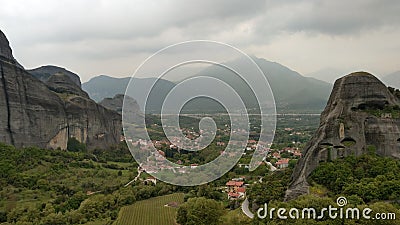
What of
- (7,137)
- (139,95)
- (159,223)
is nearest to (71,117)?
(7,137)

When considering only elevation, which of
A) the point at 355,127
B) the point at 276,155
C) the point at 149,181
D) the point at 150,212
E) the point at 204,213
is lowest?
the point at 150,212

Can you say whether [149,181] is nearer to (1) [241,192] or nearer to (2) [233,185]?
(2) [233,185]

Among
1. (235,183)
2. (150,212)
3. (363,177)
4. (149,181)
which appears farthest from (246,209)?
(149,181)

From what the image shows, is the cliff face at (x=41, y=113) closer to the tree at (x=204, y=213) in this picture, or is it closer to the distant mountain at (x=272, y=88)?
the distant mountain at (x=272, y=88)

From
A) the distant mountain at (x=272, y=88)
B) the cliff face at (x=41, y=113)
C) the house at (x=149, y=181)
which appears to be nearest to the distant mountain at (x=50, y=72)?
the distant mountain at (x=272, y=88)

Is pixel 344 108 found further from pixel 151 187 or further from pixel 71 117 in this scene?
pixel 71 117

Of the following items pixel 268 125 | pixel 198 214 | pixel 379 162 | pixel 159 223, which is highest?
pixel 268 125
